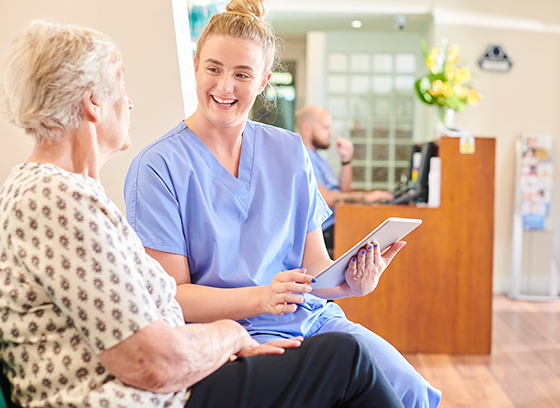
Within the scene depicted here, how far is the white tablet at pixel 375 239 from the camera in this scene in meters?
1.09

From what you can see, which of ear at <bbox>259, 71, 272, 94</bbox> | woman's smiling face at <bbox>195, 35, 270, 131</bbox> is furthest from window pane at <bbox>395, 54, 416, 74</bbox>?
woman's smiling face at <bbox>195, 35, 270, 131</bbox>

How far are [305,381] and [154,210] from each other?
0.49m

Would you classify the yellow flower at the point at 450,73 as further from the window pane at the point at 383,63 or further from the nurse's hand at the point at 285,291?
the nurse's hand at the point at 285,291

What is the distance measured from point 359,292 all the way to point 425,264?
1557 mm

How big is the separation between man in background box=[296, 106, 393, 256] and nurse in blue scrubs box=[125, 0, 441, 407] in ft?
6.35

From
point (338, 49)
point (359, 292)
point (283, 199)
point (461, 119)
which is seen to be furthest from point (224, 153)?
point (338, 49)

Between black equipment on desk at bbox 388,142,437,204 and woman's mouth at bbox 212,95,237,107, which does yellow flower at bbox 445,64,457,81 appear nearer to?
black equipment on desk at bbox 388,142,437,204

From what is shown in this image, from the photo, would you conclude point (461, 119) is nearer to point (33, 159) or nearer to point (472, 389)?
→ point (472, 389)

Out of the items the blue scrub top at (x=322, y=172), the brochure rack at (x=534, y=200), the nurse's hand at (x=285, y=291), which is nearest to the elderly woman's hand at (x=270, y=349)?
the nurse's hand at (x=285, y=291)

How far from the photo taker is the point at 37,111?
2.61 feet

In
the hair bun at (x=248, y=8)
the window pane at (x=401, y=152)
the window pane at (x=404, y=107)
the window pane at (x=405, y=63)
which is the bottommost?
the window pane at (x=401, y=152)

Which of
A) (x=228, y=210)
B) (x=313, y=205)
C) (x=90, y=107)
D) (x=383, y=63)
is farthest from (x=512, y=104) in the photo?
(x=90, y=107)

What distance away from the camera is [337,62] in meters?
5.20

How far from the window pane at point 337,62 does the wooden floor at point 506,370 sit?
2.91 meters
